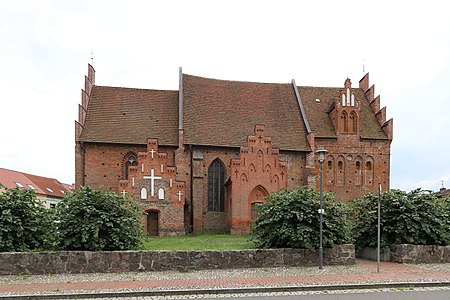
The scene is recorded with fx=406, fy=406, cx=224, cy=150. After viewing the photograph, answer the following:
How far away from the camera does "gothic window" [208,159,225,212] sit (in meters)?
33.4

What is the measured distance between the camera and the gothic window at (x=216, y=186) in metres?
33.4

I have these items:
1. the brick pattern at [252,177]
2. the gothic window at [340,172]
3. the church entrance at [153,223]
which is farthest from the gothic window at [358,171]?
the church entrance at [153,223]

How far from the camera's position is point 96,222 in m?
15.3

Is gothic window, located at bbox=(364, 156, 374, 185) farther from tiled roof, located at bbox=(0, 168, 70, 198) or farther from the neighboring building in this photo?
tiled roof, located at bbox=(0, 168, 70, 198)

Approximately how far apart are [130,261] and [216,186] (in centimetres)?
1935

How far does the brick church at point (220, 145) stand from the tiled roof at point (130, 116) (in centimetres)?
8

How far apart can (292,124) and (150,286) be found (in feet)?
85.9

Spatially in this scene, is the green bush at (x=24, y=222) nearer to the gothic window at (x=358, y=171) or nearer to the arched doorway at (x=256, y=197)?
the arched doorway at (x=256, y=197)

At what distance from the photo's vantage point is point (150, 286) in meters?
11.8

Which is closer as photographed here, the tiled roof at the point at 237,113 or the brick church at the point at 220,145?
the brick church at the point at 220,145

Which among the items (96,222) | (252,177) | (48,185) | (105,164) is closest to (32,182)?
(48,185)

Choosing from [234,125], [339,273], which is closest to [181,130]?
[234,125]

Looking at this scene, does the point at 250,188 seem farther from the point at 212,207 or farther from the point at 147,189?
the point at 147,189

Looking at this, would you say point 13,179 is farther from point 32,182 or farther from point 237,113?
point 237,113
